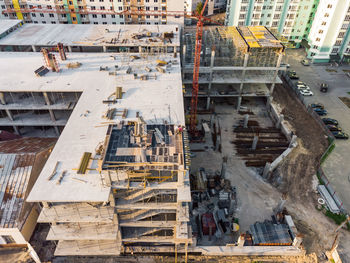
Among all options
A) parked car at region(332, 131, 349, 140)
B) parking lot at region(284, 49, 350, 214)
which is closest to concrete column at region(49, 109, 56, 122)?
parking lot at region(284, 49, 350, 214)

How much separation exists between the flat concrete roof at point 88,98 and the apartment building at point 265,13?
46.9m

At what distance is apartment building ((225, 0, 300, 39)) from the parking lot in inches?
430

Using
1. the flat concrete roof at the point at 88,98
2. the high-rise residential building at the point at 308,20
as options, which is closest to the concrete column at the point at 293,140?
the flat concrete roof at the point at 88,98

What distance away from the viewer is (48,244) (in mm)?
38031

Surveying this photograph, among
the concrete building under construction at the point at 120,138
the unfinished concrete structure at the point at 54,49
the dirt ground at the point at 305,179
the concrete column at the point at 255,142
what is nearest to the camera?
the concrete building under construction at the point at 120,138

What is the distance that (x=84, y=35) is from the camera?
68.4m

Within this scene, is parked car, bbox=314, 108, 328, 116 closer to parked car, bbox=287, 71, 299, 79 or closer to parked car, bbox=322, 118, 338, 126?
parked car, bbox=322, 118, 338, 126

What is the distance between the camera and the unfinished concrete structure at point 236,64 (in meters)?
62.3

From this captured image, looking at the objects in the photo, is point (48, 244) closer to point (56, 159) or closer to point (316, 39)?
point (56, 159)

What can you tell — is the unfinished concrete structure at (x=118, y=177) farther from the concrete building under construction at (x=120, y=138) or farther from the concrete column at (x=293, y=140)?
the concrete column at (x=293, y=140)

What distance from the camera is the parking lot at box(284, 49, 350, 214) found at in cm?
4878

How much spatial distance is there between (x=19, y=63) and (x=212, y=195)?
48564 mm

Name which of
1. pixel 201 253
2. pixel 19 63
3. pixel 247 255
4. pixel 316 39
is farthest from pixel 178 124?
pixel 316 39

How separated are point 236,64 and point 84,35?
39.7m
